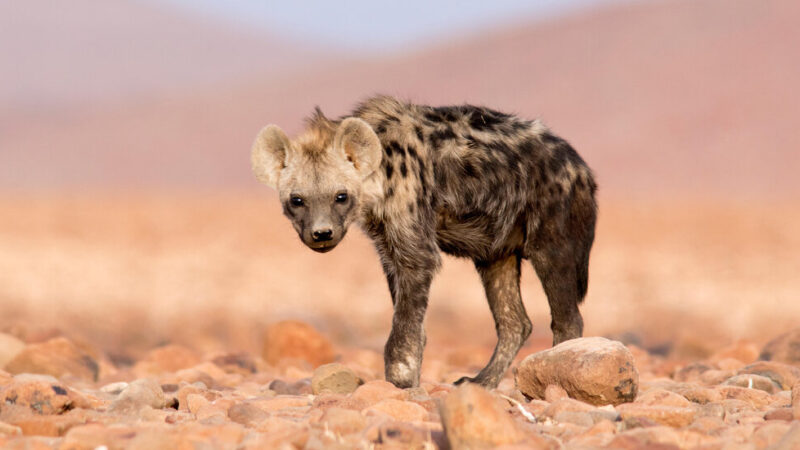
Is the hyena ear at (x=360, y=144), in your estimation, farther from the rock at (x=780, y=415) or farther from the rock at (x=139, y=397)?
the rock at (x=780, y=415)

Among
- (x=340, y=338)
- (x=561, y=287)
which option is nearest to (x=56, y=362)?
(x=561, y=287)

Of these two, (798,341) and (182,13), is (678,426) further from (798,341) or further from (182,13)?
(182,13)

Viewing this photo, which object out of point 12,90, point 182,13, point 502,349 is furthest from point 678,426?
point 182,13

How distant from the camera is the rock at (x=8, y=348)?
942cm

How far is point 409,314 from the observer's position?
7.31 meters

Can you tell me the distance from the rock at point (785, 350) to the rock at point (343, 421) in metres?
5.67

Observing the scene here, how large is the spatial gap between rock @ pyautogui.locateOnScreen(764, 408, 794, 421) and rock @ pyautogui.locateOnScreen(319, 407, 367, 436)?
2.12 meters

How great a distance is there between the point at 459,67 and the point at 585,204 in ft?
247

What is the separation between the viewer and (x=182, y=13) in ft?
572

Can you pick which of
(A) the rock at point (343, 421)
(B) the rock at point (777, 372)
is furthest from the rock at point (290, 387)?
(B) the rock at point (777, 372)

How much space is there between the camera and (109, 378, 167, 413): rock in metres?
6.27

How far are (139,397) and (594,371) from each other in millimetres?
2533

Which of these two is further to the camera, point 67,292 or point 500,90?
point 500,90

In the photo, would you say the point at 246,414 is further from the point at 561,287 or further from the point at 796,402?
the point at 561,287
